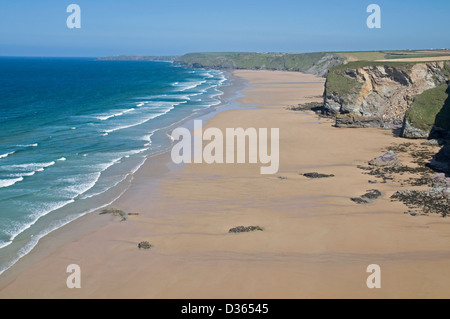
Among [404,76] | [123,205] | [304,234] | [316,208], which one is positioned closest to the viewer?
[304,234]

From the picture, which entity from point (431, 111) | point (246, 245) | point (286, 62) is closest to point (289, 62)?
point (286, 62)

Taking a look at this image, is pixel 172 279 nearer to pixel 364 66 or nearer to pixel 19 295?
pixel 19 295

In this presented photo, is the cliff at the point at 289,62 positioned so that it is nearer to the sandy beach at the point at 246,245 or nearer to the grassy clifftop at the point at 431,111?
the grassy clifftop at the point at 431,111

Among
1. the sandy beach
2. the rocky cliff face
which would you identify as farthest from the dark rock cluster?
the rocky cliff face

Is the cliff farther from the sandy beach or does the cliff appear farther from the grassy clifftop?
the sandy beach

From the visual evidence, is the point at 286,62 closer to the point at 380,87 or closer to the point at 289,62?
the point at 289,62

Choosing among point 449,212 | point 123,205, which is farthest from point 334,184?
point 123,205

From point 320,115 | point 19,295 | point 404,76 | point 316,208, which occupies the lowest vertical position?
point 19,295
